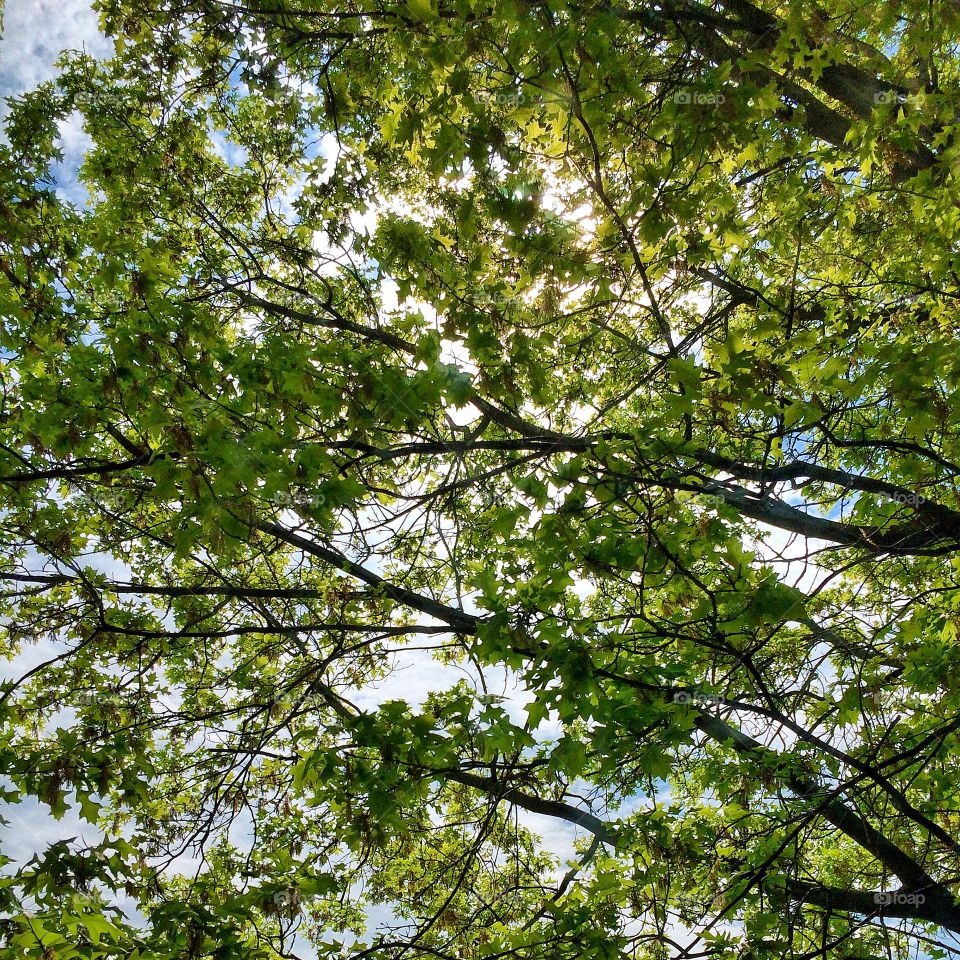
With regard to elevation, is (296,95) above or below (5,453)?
above

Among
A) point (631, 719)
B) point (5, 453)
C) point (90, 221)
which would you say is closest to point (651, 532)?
point (631, 719)

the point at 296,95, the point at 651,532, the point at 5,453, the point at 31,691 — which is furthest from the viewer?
the point at 31,691

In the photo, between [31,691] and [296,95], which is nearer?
[296,95]

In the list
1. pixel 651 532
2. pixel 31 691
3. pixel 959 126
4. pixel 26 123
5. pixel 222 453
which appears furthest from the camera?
pixel 31 691

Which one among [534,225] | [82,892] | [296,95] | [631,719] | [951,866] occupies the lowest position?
[82,892]

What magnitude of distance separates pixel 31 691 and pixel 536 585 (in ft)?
18.7

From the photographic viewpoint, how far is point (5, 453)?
4.23m

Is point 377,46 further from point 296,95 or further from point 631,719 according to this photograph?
point 631,719

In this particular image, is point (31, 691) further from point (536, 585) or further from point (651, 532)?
point (651, 532)

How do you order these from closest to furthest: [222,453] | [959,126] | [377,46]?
[222,453], [959,126], [377,46]

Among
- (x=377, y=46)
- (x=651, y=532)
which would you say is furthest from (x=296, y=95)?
(x=651, y=532)

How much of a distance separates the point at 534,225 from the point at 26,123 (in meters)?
5.23

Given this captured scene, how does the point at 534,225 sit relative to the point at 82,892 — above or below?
above

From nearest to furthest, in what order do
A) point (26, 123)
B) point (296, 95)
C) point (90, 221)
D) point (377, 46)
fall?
point (296, 95) < point (377, 46) < point (26, 123) < point (90, 221)
